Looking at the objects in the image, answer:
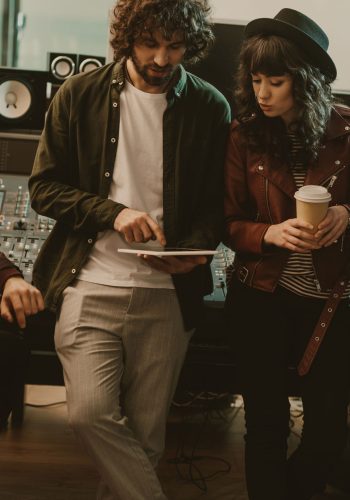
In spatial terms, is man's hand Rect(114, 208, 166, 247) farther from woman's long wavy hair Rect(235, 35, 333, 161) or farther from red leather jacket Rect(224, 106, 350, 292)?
woman's long wavy hair Rect(235, 35, 333, 161)

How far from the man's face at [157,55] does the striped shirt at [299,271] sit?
1.25ft

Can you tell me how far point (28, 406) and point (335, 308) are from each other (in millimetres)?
1618

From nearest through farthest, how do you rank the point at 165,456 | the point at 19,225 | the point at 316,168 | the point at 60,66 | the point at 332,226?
the point at 332,226, the point at 316,168, the point at 19,225, the point at 165,456, the point at 60,66

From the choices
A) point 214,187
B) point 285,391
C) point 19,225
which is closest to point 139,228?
point 214,187

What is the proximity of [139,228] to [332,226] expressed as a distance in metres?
0.48

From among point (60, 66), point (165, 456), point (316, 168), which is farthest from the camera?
point (60, 66)

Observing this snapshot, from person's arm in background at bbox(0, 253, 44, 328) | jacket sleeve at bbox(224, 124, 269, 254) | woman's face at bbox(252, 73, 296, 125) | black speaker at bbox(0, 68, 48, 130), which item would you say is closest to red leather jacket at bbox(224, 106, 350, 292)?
jacket sleeve at bbox(224, 124, 269, 254)

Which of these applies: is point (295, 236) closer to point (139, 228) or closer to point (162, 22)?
point (139, 228)

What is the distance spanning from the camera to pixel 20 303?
179cm

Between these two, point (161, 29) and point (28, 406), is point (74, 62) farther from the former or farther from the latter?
point (28, 406)

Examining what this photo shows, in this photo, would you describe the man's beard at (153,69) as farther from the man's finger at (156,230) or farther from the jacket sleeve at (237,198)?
the man's finger at (156,230)

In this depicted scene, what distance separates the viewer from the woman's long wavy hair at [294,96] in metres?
1.91

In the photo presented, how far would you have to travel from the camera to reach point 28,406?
3.12m

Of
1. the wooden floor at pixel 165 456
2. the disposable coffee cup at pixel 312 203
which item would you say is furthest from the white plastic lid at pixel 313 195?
the wooden floor at pixel 165 456
